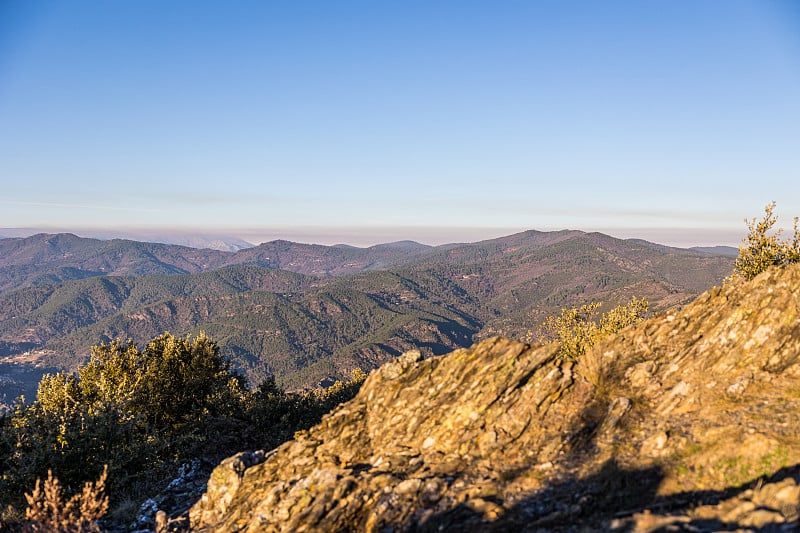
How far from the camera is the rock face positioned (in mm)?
13852

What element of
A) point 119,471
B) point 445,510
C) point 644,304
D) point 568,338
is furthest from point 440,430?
point 644,304

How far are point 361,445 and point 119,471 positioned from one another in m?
20.1

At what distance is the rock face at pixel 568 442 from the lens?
45.4 ft

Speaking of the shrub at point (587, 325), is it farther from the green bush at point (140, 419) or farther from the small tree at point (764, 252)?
the green bush at point (140, 419)

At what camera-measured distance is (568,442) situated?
17312 mm

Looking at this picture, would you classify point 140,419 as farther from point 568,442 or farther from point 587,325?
point 587,325

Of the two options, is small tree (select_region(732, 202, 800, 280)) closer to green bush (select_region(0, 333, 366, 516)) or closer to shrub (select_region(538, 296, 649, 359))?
shrub (select_region(538, 296, 649, 359))

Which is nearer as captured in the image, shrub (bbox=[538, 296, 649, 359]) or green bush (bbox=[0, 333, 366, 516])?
green bush (bbox=[0, 333, 366, 516])

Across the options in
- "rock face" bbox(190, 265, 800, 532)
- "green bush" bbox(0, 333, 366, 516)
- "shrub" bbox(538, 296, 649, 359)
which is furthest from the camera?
"shrub" bbox(538, 296, 649, 359)

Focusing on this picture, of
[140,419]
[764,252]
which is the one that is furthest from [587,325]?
[140,419]

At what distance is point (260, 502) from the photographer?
1888 cm

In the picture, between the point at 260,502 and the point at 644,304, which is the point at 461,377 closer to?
the point at 260,502

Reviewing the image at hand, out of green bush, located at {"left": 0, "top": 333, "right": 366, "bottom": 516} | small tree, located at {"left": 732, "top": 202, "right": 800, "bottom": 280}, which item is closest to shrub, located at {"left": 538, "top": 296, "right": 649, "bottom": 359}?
small tree, located at {"left": 732, "top": 202, "right": 800, "bottom": 280}

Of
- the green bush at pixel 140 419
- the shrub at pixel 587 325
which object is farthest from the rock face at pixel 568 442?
the shrub at pixel 587 325
